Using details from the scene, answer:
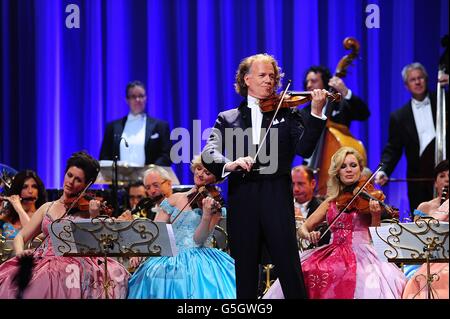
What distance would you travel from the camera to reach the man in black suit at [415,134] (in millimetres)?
6773

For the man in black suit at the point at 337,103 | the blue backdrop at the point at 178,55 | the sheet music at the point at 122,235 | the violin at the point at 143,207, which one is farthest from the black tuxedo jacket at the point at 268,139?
the blue backdrop at the point at 178,55

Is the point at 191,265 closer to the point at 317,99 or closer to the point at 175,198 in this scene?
the point at 175,198

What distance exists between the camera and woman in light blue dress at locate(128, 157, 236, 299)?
16.1 ft

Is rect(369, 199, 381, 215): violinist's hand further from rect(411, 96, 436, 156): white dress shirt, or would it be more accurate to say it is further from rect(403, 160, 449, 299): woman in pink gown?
rect(411, 96, 436, 156): white dress shirt

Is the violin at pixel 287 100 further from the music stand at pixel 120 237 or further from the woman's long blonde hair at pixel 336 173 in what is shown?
the woman's long blonde hair at pixel 336 173

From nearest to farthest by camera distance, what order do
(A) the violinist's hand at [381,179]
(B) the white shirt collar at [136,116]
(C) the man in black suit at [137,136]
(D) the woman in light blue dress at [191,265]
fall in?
(D) the woman in light blue dress at [191,265], (A) the violinist's hand at [381,179], (C) the man in black suit at [137,136], (B) the white shirt collar at [136,116]

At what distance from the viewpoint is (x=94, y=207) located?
4859mm

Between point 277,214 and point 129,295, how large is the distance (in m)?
1.42

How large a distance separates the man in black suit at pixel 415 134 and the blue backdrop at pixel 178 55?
58cm

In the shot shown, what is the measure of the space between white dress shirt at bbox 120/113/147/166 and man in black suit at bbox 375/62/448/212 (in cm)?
198

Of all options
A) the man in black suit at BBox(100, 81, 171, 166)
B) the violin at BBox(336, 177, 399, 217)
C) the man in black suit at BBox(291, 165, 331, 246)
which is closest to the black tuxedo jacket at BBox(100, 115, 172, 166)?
the man in black suit at BBox(100, 81, 171, 166)

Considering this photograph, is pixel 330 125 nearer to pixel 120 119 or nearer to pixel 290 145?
pixel 120 119

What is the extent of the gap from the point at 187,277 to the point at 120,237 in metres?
0.72

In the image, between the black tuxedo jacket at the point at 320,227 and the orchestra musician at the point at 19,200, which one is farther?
the orchestra musician at the point at 19,200
